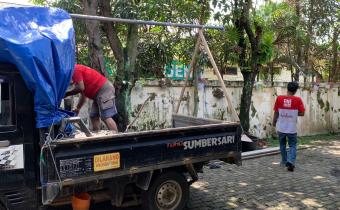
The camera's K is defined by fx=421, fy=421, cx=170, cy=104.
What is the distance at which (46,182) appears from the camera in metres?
4.20

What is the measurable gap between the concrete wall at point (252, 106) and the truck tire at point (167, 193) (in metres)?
4.08

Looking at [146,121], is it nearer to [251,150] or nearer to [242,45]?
[251,150]

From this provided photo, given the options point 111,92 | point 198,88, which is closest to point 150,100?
point 198,88

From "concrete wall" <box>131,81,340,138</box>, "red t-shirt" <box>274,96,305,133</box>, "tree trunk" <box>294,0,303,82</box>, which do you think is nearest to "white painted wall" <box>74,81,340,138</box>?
"concrete wall" <box>131,81,340,138</box>

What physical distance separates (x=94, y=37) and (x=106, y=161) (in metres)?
3.69

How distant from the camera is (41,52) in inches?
166

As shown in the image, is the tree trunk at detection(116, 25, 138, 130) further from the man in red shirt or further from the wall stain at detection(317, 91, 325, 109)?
the wall stain at detection(317, 91, 325, 109)

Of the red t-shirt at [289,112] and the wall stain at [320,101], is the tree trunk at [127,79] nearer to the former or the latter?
the red t-shirt at [289,112]

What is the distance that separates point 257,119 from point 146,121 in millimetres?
3797

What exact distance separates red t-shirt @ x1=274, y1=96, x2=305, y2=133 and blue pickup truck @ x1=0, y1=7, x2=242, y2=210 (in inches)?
156

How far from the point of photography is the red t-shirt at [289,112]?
830 centimetres

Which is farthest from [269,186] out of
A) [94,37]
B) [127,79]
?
[94,37]

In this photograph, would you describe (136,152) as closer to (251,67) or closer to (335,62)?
(251,67)

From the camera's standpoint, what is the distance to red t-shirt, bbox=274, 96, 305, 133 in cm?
830
